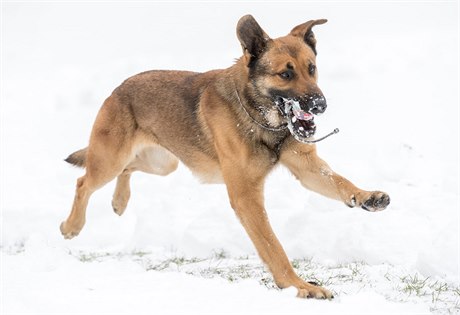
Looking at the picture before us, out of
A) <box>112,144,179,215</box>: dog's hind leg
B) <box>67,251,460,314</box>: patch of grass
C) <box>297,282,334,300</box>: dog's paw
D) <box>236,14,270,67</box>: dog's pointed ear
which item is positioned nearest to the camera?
<box>297,282,334,300</box>: dog's paw

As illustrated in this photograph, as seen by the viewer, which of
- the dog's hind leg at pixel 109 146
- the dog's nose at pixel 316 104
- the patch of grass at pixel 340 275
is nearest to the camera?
the patch of grass at pixel 340 275

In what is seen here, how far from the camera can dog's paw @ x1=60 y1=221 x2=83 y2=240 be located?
743cm

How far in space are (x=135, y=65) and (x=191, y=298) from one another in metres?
12.2

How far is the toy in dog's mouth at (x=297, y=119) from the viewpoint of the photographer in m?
5.30

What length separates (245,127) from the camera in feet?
18.7

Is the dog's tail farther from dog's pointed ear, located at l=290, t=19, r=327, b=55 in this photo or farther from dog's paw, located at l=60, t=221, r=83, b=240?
dog's pointed ear, located at l=290, t=19, r=327, b=55

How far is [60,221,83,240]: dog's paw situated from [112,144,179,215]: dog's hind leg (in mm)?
534

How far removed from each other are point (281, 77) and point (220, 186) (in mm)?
3360

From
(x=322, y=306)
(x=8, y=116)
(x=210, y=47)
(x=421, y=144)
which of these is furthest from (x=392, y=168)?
(x=210, y=47)

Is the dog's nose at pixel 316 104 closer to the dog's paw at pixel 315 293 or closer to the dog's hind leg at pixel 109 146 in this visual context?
the dog's paw at pixel 315 293

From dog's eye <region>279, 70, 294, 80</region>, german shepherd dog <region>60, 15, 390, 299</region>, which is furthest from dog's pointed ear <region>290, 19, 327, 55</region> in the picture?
A: dog's eye <region>279, 70, 294, 80</region>

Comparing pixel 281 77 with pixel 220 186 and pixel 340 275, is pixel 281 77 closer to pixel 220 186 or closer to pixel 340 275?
pixel 340 275

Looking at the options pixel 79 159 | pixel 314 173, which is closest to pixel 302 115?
pixel 314 173

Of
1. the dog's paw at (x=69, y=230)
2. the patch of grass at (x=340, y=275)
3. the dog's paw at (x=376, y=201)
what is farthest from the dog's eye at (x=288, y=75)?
the dog's paw at (x=69, y=230)
